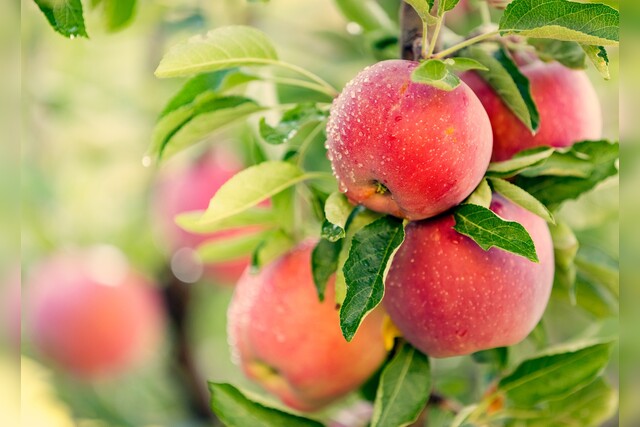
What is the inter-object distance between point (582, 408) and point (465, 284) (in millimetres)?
338

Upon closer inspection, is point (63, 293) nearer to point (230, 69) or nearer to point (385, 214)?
point (230, 69)

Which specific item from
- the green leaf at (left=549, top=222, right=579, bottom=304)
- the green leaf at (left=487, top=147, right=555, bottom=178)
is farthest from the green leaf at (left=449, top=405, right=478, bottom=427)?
the green leaf at (left=487, top=147, right=555, bottom=178)

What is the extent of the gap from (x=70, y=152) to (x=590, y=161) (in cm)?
166

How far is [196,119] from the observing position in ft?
2.60

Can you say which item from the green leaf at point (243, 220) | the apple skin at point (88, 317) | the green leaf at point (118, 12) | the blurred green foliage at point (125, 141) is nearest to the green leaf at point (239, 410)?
the green leaf at point (243, 220)

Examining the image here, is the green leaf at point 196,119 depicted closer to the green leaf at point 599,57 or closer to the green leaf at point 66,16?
the green leaf at point 66,16

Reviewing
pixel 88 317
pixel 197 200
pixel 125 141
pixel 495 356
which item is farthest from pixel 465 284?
pixel 125 141

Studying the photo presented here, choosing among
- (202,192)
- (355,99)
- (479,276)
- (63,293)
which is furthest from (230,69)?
(63,293)

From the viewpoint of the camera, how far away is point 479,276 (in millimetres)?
700

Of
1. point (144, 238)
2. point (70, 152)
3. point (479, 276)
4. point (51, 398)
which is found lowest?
point (51, 398)

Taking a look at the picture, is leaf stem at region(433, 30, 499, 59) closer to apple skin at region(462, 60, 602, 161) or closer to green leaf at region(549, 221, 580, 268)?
apple skin at region(462, 60, 602, 161)

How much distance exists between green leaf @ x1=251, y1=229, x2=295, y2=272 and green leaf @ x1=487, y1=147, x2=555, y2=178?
272mm

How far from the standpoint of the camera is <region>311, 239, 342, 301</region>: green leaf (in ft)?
2.53

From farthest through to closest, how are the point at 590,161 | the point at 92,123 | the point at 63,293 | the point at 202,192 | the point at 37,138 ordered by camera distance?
the point at 92,123, the point at 37,138, the point at 63,293, the point at 202,192, the point at 590,161
